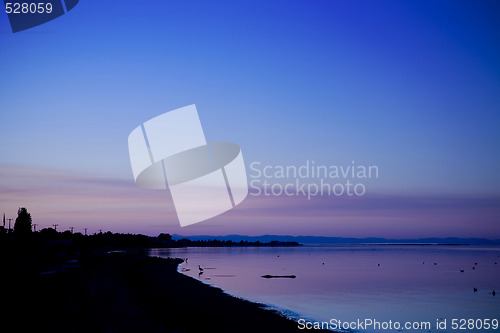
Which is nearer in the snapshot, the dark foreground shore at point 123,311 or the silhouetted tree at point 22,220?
the dark foreground shore at point 123,311

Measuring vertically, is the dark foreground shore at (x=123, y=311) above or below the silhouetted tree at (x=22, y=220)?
below

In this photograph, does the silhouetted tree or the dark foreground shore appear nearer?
the dark foreground shore

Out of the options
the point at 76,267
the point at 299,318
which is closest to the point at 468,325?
the point at 299,318

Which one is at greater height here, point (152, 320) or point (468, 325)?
point (152, 320)

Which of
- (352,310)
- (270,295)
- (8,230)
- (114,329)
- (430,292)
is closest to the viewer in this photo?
(114,329)

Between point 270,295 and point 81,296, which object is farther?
point 270,295

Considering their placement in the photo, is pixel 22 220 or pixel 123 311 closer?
pixel 123 311

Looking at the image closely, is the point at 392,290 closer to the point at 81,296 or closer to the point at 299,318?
the point at 299,318

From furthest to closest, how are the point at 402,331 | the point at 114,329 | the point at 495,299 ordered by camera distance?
the point at 495,299, the point at 402,331, the point at 114,329

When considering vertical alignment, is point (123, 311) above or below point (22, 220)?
below

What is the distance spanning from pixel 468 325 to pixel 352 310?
24.3 feet

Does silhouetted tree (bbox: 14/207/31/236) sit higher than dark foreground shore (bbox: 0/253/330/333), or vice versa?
silhouetted tree (bbox: 14/207/31/236)

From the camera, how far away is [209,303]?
26484 mm

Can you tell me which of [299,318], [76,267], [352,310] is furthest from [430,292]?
[76,267]
